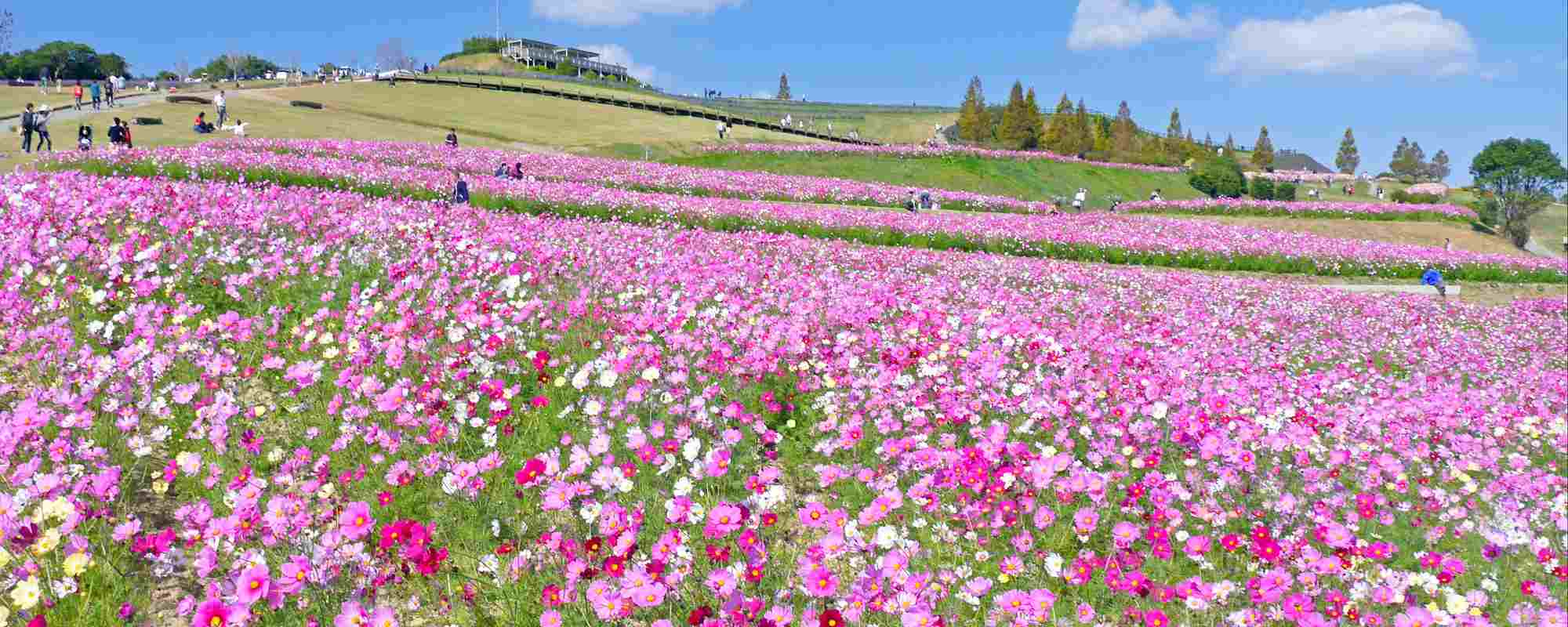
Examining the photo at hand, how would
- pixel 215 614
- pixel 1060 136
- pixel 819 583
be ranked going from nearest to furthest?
1. pixel 215 614
2. pixel 819 583
3. pixel 1060 136

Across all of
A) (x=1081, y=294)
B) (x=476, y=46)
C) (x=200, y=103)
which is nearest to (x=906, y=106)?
(x=476, y=46)

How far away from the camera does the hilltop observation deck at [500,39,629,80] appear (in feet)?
439

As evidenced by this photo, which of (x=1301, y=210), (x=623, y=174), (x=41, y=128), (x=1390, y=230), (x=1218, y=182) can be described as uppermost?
(x=1218, y=182)

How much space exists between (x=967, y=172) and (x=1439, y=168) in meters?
139

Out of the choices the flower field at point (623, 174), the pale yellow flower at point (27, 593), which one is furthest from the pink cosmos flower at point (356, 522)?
the flower field at point (623, 174)

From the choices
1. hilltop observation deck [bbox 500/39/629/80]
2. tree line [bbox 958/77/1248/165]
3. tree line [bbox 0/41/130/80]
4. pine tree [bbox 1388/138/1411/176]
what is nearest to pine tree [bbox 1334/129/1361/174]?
pine tree [bbox 1388/138/1411/176]

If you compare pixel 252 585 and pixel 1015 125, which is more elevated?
pixel 1015 125

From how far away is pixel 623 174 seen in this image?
28.2 metres

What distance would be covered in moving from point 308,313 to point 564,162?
23.2 metres

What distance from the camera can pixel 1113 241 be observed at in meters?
22.9

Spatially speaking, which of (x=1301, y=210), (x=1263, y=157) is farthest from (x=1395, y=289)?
(x=1263, y=157)

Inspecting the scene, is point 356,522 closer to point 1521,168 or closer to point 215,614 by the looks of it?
point 215,614

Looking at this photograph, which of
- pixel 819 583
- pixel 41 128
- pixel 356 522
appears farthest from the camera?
pixel 41 128

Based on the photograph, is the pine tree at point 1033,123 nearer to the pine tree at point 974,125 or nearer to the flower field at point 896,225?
the pine tree at point 974,125
